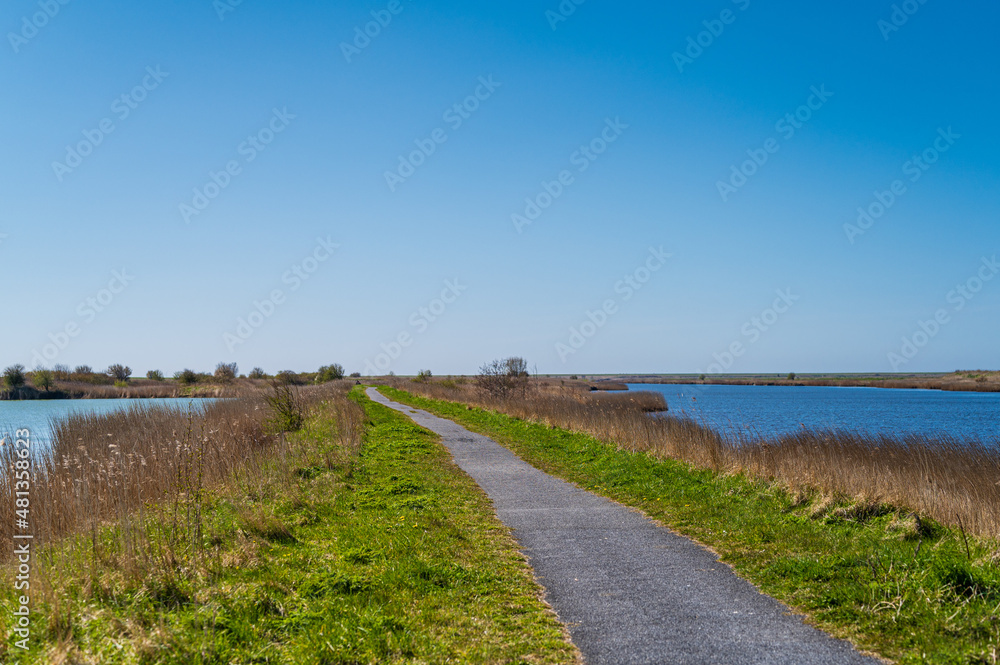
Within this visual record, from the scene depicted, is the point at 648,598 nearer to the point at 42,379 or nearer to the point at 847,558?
the point at 847,558

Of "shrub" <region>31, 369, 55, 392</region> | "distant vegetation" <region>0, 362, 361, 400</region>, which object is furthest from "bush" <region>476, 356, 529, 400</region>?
"shrub" <region>31, 369, 55, 392</region>

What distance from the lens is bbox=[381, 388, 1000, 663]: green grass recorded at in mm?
4945

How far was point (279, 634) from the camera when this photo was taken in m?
5.07

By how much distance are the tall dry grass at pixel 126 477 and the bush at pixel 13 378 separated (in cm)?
4288

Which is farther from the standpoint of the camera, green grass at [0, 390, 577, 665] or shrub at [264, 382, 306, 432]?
shrub at [264, 382, 306, 432]

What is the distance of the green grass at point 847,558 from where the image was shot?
495 centimetres

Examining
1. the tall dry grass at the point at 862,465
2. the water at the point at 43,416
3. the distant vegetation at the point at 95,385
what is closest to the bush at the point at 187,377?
the distant vegetation at the point at 95,385

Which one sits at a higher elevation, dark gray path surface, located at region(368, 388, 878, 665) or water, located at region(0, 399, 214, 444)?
water, located at region(0, 399, 214, 444)

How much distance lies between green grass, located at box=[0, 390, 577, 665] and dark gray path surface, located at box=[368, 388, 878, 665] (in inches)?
14.4

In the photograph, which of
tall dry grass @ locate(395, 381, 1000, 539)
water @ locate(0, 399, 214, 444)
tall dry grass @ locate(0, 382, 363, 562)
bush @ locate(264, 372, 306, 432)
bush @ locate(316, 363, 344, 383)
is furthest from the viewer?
bush @ locate(316, 363, 344, 383)

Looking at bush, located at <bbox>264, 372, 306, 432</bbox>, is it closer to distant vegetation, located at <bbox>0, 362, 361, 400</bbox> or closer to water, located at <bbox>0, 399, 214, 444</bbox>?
water, located at <bbox>0, 399, 214, 444</bbox>

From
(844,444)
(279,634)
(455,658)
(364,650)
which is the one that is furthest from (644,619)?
(844,444)

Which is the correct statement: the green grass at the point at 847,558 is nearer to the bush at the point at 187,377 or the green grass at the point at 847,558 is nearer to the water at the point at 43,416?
the water at the point at 43,416

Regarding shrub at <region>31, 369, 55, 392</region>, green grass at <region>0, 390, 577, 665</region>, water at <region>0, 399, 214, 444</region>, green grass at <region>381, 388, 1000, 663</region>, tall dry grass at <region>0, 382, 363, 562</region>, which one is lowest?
green grass at <region>381, 388, 1000, 663</region>
